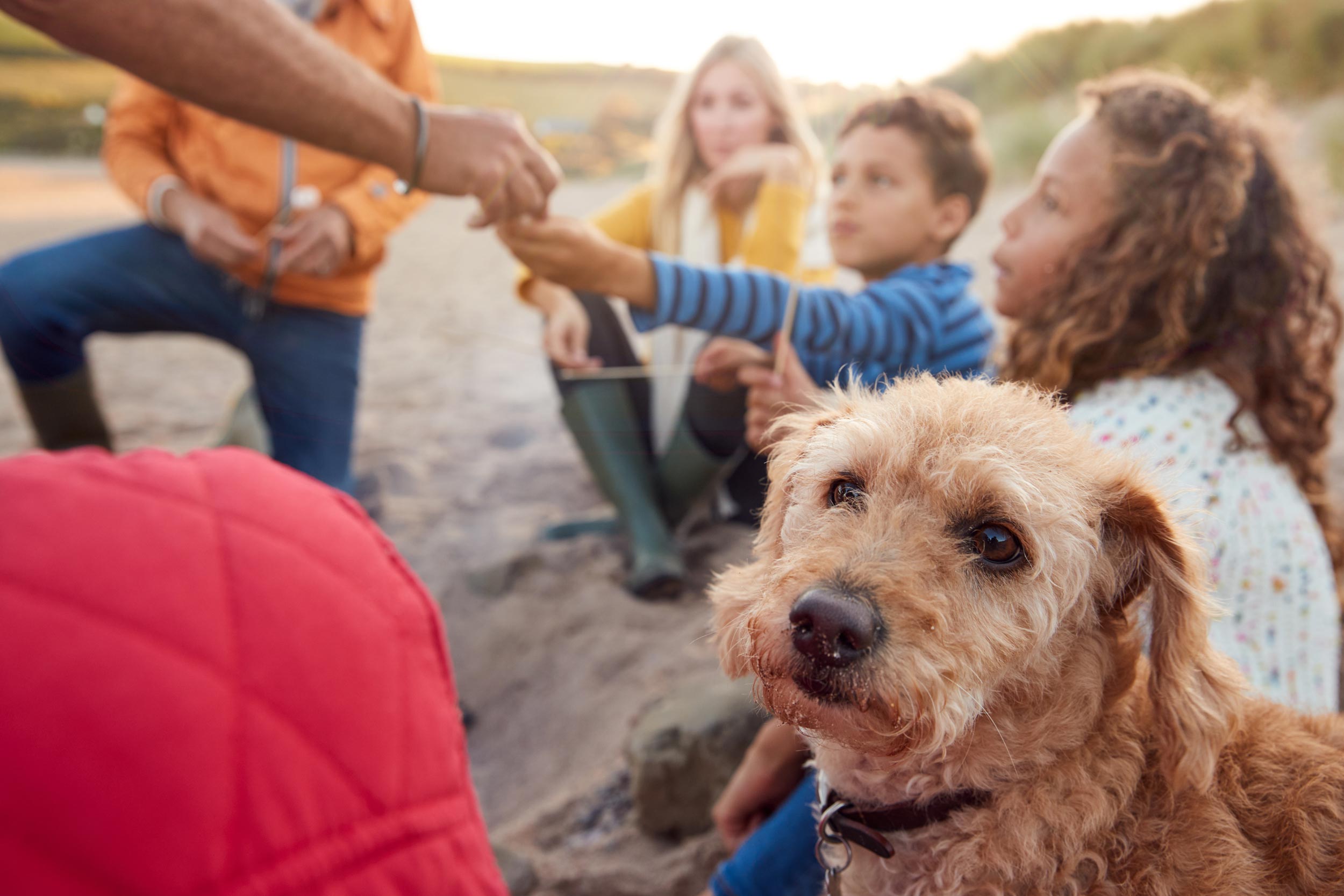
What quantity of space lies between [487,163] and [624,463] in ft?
6.36

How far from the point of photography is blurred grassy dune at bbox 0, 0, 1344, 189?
7.74ft

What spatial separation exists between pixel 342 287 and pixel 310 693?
132 inches

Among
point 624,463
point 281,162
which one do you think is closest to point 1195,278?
point 624,463

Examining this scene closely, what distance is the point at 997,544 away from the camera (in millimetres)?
1289

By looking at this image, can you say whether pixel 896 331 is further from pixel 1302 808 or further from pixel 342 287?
pixel 342 287

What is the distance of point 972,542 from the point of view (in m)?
1.29

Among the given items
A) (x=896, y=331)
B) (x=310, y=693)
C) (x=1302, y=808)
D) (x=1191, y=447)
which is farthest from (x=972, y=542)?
(x=896, y=331)

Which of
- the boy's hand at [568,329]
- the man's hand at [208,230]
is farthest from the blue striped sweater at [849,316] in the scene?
the man's hand at [208,230]

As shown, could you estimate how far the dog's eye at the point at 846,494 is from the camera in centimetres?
138

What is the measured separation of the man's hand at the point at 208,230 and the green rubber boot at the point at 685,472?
6.72 feet

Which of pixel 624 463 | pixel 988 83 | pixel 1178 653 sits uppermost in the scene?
pixel 988 83

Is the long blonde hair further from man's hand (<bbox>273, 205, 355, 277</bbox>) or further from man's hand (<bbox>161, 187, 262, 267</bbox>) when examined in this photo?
man's hand (<bbox>161, 187, 262, 267</bbox>)

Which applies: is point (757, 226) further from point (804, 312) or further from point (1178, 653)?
point (1178, 653)

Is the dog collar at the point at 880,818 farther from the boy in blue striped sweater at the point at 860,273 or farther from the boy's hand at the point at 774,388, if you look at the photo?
the boy's hand at the point at 774,388
